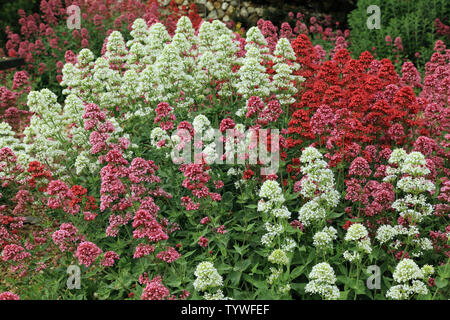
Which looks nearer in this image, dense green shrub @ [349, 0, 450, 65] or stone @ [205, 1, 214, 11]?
dense green shrub @ [349, 0, 450, 65]

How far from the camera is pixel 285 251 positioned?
4.08 m

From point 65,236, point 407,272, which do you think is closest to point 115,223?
point 65,236

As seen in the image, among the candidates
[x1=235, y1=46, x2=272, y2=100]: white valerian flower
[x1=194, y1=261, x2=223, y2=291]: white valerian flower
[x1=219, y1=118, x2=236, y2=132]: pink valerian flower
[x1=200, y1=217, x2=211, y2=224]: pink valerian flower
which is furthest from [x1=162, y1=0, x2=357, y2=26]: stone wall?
[x1=194, y1=261, x2=223, y2=291]: white valerian flower

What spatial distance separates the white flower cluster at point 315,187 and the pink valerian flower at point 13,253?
249 centimetres

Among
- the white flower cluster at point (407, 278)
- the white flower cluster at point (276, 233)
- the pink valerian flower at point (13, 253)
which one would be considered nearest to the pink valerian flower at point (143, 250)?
the white flower cluster at point (276, 233)

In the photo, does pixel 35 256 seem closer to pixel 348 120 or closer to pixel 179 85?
pixel 179 85

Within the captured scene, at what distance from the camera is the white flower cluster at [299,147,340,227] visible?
4.11 m

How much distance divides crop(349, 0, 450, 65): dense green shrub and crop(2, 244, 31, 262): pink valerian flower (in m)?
7.72

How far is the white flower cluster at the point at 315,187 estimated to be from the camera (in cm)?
411

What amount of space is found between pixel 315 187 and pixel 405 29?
23.5 ft

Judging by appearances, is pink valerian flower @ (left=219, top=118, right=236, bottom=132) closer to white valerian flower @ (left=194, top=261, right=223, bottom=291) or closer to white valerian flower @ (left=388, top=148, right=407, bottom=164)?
white valerian flower @ (left=388, top=148, right=407, bottom=164)

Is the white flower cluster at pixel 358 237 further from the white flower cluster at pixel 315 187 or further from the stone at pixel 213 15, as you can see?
the stone at pixel 213 15
